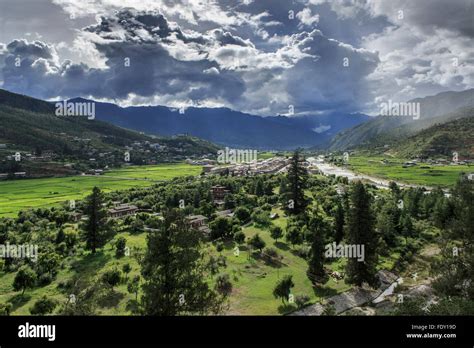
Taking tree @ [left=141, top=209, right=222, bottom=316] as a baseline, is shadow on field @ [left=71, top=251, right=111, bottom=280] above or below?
below

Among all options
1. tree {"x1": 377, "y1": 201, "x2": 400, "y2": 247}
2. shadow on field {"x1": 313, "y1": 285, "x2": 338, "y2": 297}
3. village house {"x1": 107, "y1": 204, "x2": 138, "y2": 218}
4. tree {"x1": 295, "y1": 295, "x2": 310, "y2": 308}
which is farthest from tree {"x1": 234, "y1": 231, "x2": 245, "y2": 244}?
village house {"x1": 107, "y1": 204, "x2": 138, "y2": 218}

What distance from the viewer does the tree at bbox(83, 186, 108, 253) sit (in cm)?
4738

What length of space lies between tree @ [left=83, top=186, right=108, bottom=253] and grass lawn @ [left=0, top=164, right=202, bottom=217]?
2530cm

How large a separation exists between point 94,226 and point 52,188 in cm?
5725

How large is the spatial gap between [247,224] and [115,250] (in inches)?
867

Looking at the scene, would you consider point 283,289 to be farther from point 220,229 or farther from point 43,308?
point 220,229

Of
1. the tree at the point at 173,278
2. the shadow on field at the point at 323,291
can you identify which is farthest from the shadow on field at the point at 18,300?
the shadow on field at the point at 323,291

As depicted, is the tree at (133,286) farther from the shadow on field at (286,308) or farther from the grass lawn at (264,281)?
the shadow on field at (286,308)

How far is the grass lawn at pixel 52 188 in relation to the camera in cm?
7344

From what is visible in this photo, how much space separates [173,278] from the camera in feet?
58.8

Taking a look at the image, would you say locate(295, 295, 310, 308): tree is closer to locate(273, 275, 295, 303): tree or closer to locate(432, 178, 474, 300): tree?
locate(273, 275, 295, 303): tree

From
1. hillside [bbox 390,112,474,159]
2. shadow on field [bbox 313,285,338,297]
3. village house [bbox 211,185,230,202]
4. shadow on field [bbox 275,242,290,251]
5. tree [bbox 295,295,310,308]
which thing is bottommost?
shadow on field [bbox 313,285,338,297]

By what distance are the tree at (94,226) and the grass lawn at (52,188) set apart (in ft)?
83.0
